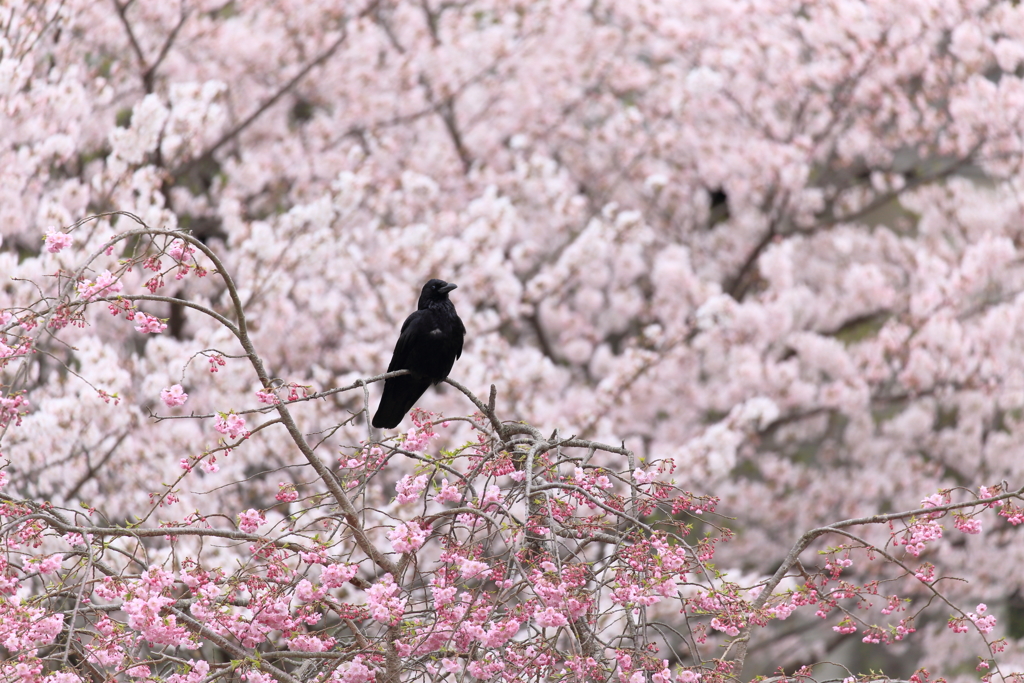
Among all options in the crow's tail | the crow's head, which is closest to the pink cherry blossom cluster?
the crow's tail

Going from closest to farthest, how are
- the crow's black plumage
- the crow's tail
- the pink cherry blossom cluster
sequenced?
1. the crow's black plumage
2. the crow's tail
3. the pink cherry blossom cluster

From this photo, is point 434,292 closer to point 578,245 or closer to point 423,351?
point 423,351

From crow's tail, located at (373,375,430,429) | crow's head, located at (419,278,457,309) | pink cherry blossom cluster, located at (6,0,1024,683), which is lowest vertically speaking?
crow's tail, located at (373,375,430,429)

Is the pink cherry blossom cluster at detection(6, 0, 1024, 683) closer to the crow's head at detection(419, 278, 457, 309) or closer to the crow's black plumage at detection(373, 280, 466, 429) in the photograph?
the crow's black plumage at detection(373, 280, 466, 429)

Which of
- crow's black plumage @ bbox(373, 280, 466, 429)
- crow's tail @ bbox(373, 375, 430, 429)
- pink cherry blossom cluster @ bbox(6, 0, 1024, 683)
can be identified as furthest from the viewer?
pink cherry blossom cluster @ bbox(6, 0, 1024, 683)

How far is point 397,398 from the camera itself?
4.95 metres

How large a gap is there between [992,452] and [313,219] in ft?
17.7

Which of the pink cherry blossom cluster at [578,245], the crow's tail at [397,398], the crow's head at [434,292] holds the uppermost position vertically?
the pink cherry blossom cluster at [578,245]

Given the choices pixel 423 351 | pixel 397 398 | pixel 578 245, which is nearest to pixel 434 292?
pixel 423 351

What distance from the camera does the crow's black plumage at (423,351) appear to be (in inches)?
187

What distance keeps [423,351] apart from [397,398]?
0.32 meters

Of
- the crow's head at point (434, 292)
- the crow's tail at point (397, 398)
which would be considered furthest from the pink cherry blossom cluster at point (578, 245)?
the crow's head at point (434, 292)

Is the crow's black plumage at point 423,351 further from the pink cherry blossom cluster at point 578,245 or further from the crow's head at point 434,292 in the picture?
the pink cherry blossom cluster at point 578,245

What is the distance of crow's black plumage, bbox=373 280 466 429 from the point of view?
4762 mm
